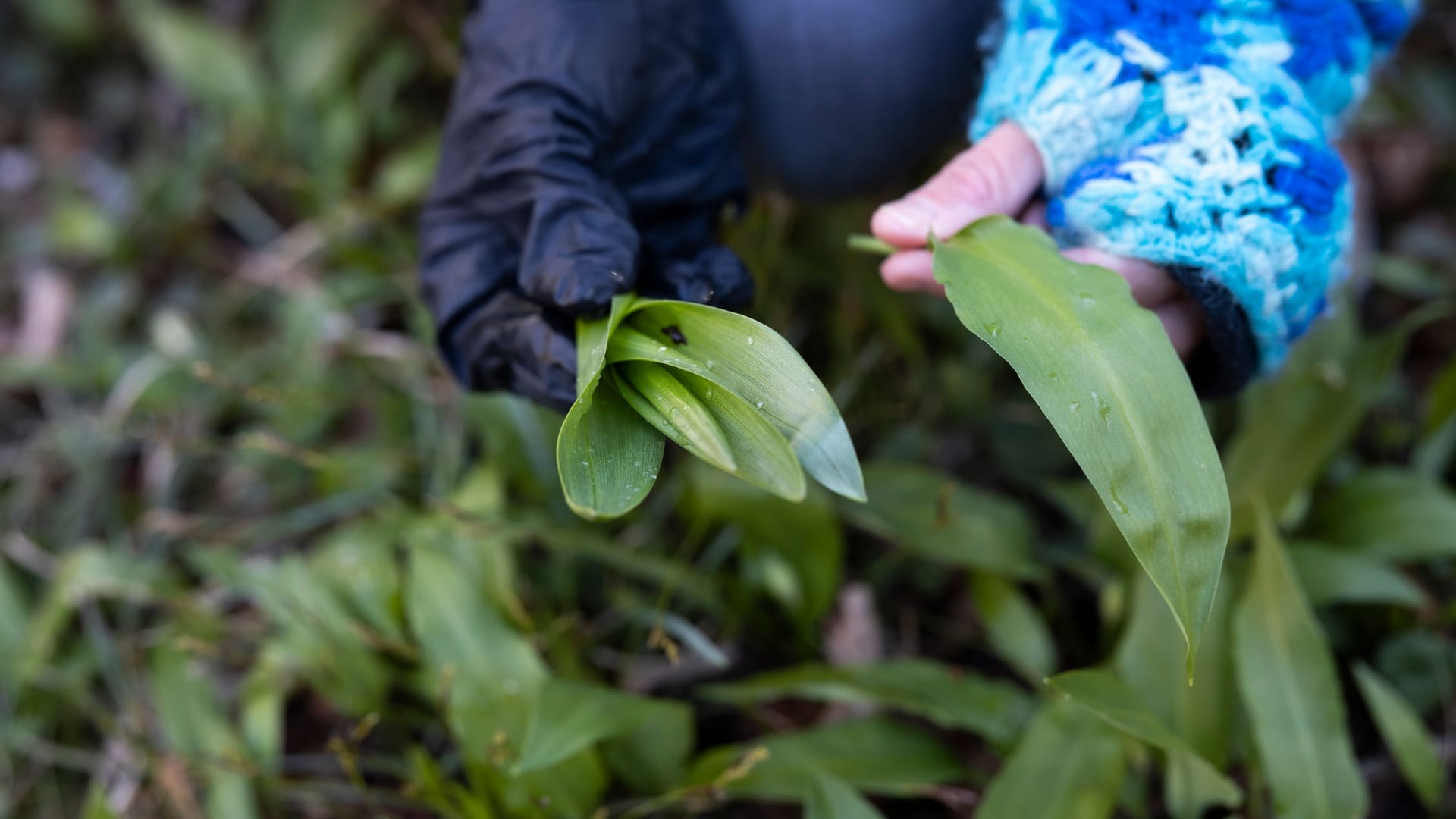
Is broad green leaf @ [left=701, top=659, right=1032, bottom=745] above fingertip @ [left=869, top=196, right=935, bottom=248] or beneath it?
beneath

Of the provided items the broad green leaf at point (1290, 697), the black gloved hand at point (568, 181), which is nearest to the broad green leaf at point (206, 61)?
the black gloved hand at point (568, 181)

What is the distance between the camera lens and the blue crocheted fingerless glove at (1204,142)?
0.58 meters

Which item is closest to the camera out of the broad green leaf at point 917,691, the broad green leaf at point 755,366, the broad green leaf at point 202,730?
the broad green leaf at point 755,366

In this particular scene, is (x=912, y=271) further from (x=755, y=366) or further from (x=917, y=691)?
(x=917, y=691)

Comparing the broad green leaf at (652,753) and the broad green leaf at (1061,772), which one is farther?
the broad green leaf at (652,753)

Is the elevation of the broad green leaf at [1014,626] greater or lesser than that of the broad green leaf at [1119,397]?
lesser

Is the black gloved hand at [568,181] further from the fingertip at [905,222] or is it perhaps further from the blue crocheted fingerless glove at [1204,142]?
the blue crocheted fingerless glove at [1204,142]

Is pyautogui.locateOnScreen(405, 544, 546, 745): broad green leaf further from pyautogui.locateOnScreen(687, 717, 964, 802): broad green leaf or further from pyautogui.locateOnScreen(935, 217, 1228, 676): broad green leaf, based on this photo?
pyautogui.locateOnScreen(935, 217, 1228, 676): broad green leaf

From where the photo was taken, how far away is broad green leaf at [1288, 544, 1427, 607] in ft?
2.93

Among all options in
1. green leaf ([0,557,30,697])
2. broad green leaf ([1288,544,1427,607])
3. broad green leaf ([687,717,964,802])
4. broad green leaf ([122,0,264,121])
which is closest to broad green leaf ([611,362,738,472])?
broad green leaf ([687,717,964,802])

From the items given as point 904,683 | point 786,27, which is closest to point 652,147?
point 786,27

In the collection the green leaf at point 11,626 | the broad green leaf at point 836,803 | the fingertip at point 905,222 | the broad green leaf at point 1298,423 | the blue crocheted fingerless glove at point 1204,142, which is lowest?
the green leaf at point 11,626

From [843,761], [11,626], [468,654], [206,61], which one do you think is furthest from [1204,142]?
[206,61]

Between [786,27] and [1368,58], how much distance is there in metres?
0.42
